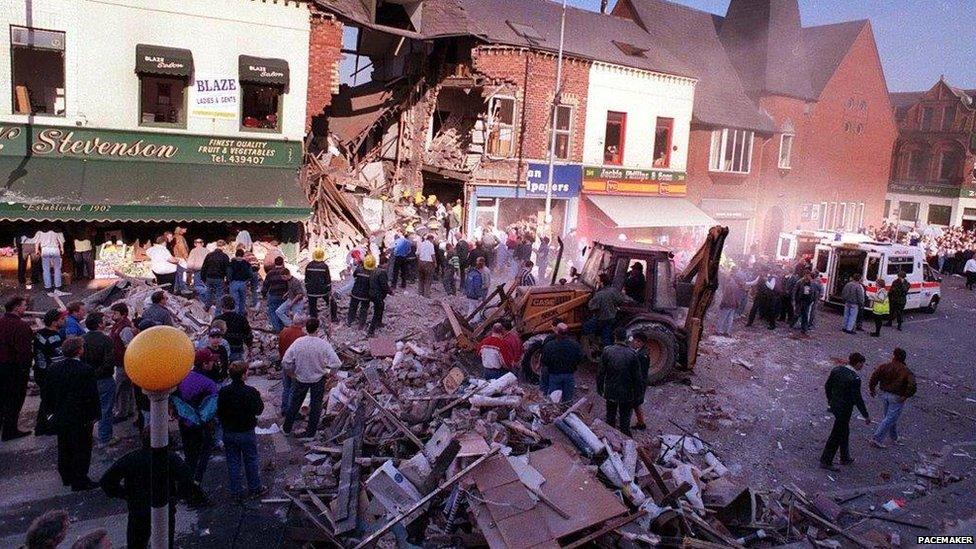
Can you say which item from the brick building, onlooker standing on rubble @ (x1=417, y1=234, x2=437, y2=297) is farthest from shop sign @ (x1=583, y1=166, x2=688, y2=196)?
the brick building

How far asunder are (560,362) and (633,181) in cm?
1829

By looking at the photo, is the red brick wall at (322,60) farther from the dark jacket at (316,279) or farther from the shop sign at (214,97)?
the dark jacket at (316,279)

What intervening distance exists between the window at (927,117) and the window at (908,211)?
5.35 meters

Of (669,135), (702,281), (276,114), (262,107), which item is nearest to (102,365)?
(702,281)

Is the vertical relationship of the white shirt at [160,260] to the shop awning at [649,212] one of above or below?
below

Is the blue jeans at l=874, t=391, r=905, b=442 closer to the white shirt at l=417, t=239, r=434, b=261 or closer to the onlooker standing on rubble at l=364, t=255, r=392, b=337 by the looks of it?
the onlooker standing on rubble at l=364, t=255, r=392, b=337

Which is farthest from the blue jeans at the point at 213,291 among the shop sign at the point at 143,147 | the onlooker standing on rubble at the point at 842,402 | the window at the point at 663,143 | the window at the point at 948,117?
the window at the point at 948,117

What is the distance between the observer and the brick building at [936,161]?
46.3 meters

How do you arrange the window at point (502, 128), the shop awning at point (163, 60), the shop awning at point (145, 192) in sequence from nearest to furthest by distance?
the shop awning at point (145, 192)
the shop awning at point (163, 60)
the window at point (502, 128)

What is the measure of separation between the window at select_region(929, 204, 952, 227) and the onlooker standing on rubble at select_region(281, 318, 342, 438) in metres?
50.1

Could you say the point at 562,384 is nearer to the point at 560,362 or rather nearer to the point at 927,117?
the point at 560,362

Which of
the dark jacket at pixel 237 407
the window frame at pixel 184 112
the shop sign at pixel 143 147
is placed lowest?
the dark jacket at pixel 237 407

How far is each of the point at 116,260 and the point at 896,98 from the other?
56.6 m

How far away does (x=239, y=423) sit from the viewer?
23.7 feet
